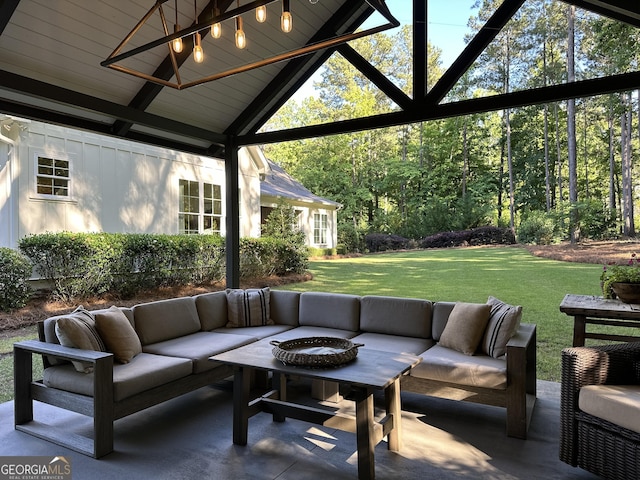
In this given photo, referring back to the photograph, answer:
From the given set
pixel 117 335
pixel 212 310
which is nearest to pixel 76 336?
pixel 117 335

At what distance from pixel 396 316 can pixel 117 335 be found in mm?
2398

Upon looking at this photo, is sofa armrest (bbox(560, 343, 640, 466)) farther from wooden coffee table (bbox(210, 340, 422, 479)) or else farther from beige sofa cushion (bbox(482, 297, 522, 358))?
wooden coffee table (bbox(210, 340, 422, 479))

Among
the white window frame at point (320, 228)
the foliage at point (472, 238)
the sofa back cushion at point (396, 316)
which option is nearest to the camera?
the sofa back cushion at point (396, 316)

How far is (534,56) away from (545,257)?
2398 millimetres

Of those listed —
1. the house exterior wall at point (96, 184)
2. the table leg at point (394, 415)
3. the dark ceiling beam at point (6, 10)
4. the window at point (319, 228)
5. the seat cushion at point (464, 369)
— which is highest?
the dark ceiling beam at point (6, 10)

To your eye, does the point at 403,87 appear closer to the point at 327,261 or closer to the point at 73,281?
the point at 327,261

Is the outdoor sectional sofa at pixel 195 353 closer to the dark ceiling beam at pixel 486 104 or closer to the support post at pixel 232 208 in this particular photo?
the support post at pixel 232 208

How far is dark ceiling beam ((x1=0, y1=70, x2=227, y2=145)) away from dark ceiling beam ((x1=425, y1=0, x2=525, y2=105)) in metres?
2.57

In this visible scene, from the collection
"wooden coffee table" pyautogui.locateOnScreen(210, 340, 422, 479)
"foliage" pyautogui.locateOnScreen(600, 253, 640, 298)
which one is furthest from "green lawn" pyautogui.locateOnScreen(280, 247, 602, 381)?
"wooden coffee table" pyautogui.locateOnScreen(210, 340, 422, 479)

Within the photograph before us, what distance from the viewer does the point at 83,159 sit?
719 centimetres

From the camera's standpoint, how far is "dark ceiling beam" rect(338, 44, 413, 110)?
13.4 ft

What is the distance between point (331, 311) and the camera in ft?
14.5

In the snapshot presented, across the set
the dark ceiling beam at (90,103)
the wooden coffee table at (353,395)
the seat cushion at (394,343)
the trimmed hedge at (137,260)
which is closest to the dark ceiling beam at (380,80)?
the dark ceiling beam at (90,103)

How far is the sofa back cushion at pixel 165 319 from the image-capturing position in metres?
3.79
